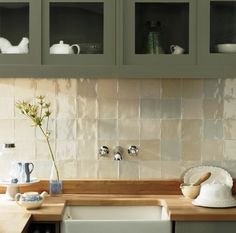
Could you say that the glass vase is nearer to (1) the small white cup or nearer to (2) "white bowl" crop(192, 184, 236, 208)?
(2) "white bowl" crop(192, 184, 236, 208)

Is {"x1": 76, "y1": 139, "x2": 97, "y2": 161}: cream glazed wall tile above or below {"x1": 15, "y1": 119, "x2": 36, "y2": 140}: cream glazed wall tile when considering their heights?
below

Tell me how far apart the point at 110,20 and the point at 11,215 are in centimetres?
109

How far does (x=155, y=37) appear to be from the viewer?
2.88 m

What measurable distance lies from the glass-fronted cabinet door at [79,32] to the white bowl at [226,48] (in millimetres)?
554

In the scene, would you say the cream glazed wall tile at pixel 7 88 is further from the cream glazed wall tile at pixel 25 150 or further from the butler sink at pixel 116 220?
the butler sink at pixel 116 220

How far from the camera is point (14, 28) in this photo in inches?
112

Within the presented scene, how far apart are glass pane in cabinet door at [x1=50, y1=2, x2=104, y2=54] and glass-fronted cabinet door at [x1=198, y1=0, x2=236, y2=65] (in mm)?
521

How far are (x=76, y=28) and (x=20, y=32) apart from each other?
29 cm

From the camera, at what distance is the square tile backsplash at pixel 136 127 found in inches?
124

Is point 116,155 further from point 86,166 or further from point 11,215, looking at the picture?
point 11,215

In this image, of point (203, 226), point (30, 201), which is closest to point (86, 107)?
point (30, 201)

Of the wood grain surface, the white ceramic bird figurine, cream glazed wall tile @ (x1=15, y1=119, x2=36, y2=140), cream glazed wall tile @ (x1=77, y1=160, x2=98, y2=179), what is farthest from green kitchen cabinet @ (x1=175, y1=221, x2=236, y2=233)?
the white ceramic bird figurine

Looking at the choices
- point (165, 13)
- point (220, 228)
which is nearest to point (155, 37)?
point (165, 13)

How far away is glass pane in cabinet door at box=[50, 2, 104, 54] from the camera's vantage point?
284cm
